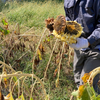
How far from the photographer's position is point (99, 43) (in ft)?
4.07

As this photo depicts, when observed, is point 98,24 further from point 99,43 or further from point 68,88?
point 68,88

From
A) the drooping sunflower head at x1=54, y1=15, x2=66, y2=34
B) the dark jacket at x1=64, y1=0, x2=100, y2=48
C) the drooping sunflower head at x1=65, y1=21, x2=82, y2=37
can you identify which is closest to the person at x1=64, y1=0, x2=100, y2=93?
the dark jacket at x1=64, y1=0, x2=100, y2=48

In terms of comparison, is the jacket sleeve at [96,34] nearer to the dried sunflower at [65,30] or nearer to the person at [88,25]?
the person at [88,25]

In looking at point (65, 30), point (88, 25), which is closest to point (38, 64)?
point (88, 25)

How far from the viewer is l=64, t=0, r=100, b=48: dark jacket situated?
3.70ft

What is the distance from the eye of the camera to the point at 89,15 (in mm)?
1162

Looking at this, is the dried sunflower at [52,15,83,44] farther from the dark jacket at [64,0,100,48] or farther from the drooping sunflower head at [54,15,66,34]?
the dark jacket at [64,0,100,48]

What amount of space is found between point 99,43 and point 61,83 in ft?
3.19

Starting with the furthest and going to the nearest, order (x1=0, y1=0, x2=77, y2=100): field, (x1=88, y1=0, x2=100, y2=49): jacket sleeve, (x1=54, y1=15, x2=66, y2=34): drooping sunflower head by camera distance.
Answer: (x1=0, y1=0, x2=77, y2=100): field
(x1=88, y1=0, x2=100, y2=49): jacket sleeve
(x1=54, y1=15, x2=66, y2=34): drooping sunflower head

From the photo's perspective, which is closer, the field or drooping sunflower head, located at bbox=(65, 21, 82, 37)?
drooping sunflower head, located at bbox=(65, 21, 82, 37)

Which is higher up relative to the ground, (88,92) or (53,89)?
(88,92)

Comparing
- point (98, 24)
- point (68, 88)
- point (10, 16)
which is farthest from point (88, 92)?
point (10, 16)

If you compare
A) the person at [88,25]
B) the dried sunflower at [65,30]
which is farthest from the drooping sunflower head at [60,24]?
the person at [88,25]

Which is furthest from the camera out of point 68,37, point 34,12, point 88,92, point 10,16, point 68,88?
point 34,12
